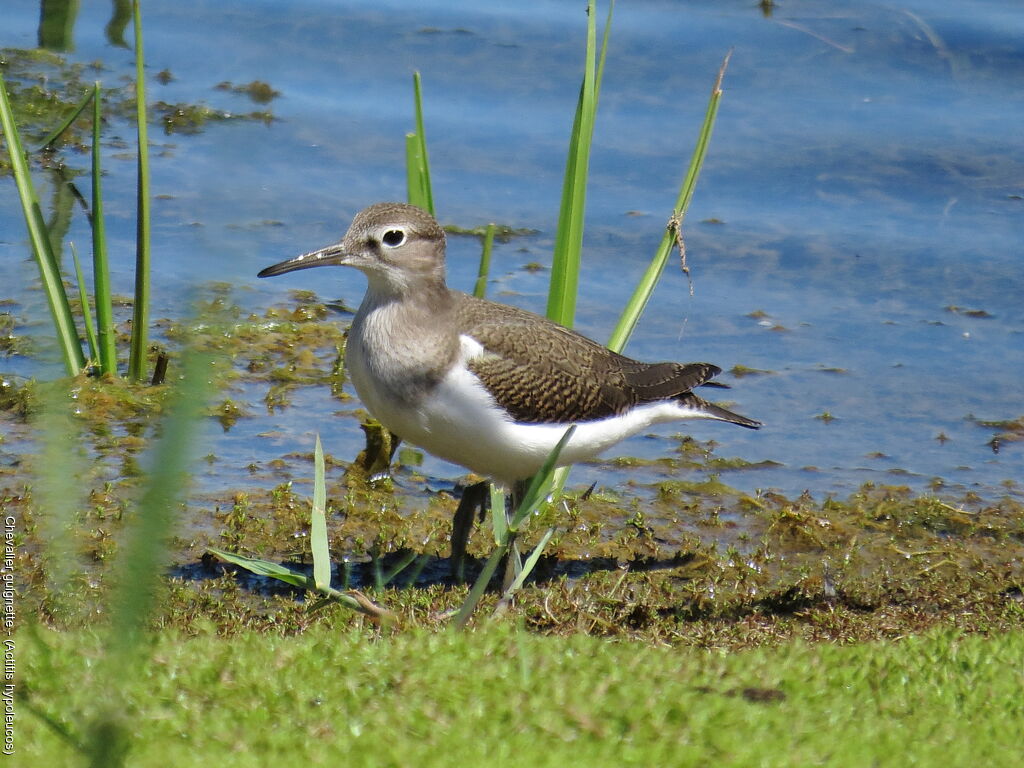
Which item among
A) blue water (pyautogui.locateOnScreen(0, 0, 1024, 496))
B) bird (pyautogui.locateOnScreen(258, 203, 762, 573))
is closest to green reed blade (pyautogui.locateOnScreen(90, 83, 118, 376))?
blue water (pyautogui.locateOnScreen(0, 0, 1024, 496))

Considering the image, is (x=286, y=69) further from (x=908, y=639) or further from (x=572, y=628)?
(x=908, y=639)

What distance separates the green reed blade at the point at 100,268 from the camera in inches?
237

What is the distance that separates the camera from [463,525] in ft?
19.2

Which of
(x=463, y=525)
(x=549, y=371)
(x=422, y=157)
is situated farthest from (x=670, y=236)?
(x=463, y=525)

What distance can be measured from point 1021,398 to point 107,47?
836cm

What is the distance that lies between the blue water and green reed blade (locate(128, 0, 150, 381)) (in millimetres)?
687

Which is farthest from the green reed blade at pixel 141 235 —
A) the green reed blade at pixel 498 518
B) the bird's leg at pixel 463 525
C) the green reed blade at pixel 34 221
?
the green reed blade at pixel 498 518

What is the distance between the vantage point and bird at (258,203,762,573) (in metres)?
5.41

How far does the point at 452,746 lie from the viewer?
3.08 meters

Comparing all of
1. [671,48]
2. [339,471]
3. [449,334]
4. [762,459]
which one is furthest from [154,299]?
[671,48]

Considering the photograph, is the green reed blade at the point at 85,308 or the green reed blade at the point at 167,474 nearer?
the green reed blade at the point at 167,474

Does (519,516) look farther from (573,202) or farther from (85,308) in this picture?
(85,308)

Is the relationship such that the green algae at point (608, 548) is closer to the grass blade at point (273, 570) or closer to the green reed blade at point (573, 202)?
the grass blade at point (273, 570)

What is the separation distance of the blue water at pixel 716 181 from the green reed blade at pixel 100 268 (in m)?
0.80
